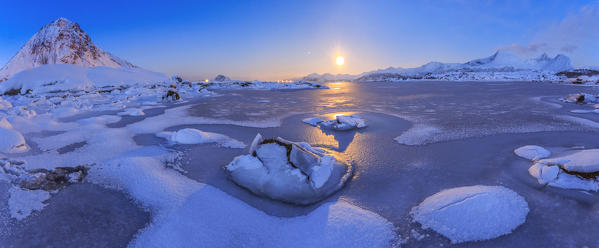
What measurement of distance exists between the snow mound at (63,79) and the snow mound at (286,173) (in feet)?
69.6

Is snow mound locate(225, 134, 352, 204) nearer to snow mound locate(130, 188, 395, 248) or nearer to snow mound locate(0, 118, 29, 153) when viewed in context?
snow mound locate(130, 188, 395, 248)

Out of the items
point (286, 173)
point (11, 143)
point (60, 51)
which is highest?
point (60, 51)

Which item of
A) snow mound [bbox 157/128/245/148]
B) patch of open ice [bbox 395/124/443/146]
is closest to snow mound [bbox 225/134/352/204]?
snow mound [bbox 157/128/245/148]

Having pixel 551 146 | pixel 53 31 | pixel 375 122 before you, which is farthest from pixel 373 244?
pixel 53 31

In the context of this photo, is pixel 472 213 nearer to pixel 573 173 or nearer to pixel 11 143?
pixel 573 173

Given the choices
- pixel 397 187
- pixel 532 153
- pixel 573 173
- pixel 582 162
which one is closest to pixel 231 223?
pixel 397 187

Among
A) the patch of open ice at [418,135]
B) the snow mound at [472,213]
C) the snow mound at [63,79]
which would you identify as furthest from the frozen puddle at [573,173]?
the snow mound at [63,79]

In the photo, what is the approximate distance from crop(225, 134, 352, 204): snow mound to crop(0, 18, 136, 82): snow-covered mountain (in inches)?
2329

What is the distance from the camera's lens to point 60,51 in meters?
48.2

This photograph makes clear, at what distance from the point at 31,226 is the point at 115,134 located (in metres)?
3.47

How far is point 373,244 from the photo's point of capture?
1935mm

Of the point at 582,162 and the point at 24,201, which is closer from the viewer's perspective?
the point at 24,201

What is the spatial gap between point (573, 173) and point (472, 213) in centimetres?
175

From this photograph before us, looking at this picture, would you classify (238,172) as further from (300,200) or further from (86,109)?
(86,109)
